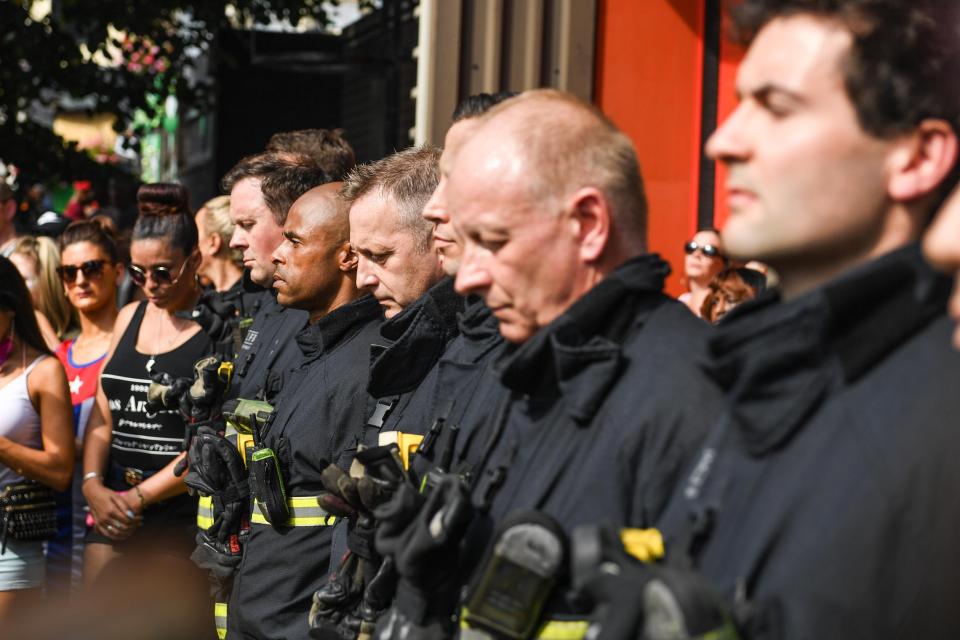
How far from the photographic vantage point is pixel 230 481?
15.5 ft

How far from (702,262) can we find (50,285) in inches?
159

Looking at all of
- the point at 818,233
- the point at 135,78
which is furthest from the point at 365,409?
the point at 135,78

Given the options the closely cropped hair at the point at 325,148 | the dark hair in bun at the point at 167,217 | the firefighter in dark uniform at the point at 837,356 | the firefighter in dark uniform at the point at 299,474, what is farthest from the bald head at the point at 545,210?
the dark hair in bun at the point at 167,217

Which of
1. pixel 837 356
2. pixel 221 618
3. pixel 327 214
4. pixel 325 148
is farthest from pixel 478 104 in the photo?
pixel 837 356

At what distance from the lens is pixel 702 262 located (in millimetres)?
5688

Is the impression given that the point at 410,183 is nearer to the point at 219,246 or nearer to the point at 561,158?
the point at 561,158

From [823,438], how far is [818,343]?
15cm

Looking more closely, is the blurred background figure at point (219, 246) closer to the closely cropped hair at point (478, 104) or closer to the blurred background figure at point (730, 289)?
the blurred background figure at point (730, 289)

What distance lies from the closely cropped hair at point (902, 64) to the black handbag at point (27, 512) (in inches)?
184

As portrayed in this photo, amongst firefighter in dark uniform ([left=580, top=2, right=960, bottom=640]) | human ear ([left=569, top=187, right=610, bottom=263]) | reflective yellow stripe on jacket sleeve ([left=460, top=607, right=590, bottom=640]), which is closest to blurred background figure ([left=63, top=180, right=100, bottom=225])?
human ear ([left=569, top=187, right=610, bottom=263])

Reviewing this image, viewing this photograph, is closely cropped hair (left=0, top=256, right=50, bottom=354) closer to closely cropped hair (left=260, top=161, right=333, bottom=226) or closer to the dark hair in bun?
the dark hair in bun

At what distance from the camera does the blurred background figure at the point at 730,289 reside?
525 cm

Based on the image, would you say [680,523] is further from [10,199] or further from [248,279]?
[10,199]

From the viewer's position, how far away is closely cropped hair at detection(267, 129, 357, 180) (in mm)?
5977
